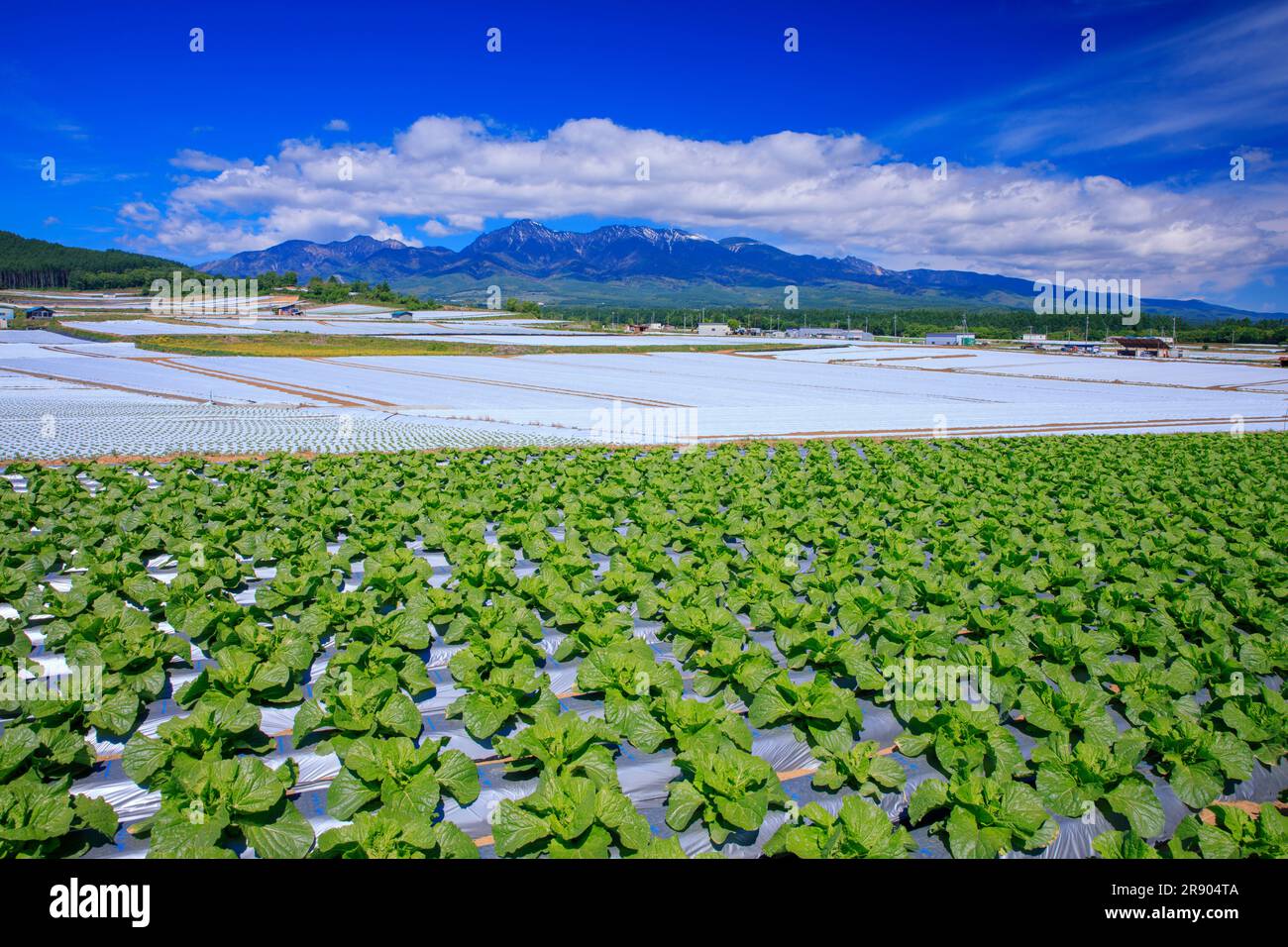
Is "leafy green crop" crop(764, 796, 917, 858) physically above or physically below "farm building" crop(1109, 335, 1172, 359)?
below

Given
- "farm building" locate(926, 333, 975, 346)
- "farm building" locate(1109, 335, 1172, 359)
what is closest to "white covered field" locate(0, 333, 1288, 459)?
"farm building" locate(1109, 335, 1172, 359)

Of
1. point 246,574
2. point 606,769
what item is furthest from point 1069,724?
point 246,574

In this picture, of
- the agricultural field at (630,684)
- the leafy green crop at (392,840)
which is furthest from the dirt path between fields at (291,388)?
the leafy green crop at (392,840)

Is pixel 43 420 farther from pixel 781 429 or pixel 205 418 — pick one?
pixel 781 429

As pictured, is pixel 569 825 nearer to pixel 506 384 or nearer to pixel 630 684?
pixel 630 684

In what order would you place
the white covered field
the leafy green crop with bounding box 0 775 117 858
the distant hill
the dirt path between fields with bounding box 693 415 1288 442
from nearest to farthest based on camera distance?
the leafy green crop with bounding box 0 775 117 858, the white covered field, the dirt path between fields with bounding box 693 415 1288 442, the distant hill

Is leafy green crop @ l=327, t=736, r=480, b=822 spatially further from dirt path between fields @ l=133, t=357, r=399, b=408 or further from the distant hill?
the distant hill

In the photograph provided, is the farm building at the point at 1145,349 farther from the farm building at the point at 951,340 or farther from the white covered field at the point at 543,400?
the white covered field at the point at 543,400
